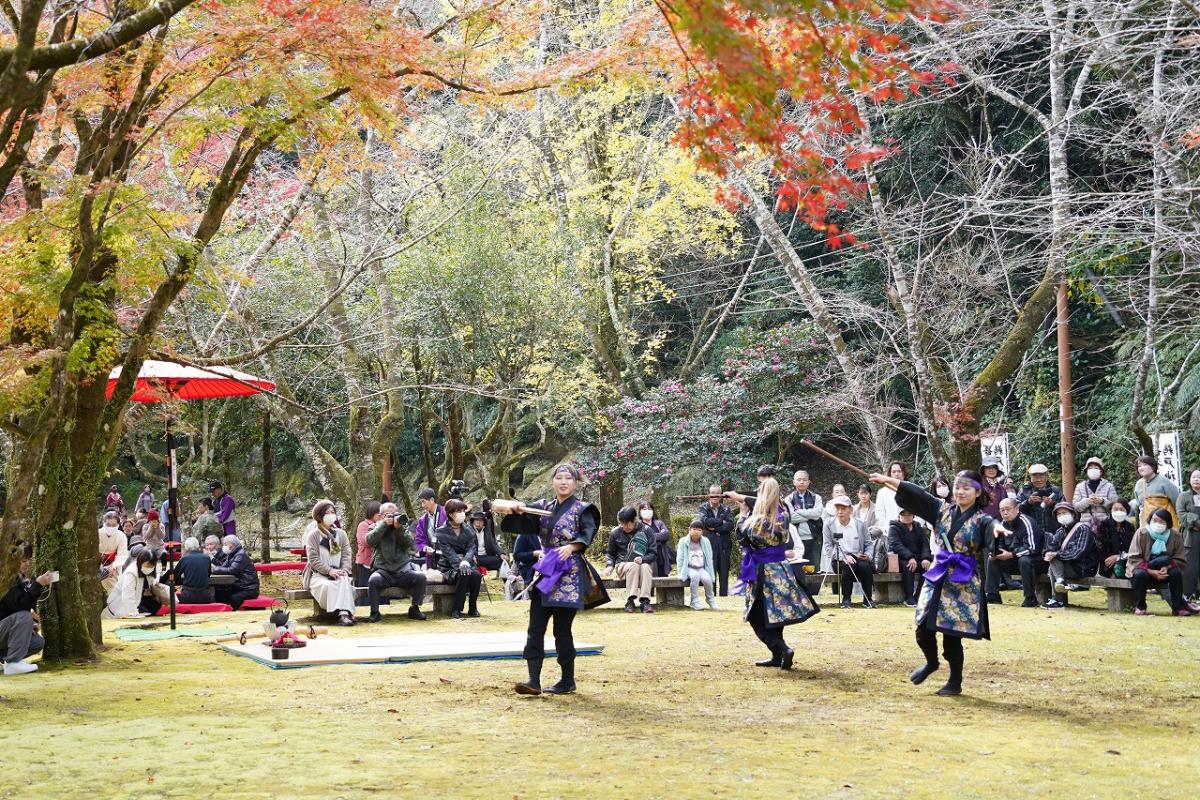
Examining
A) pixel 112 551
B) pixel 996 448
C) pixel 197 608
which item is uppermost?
pixel 996 448

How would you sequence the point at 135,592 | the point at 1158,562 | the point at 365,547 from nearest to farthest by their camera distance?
the point at 1158,562 < the point at 365,547 < the point at 135,592

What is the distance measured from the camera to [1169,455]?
1370 centimetres

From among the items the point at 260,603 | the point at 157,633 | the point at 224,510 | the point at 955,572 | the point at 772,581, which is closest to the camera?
the point at 955,572

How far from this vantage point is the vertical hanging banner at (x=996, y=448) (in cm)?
1483

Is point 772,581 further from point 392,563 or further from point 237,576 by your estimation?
point 237,576

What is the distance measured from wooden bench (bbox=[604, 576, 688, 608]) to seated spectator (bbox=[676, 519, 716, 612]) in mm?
122

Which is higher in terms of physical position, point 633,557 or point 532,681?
point 633,557

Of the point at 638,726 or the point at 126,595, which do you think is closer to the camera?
the point at 638,726

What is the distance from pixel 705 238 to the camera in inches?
844

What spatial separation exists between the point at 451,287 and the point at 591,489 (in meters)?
5.39

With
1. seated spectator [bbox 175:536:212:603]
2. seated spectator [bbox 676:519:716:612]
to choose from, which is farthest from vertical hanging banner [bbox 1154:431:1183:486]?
seated spectator [bbox 175:536:212:603]

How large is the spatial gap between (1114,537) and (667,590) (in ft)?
16.9

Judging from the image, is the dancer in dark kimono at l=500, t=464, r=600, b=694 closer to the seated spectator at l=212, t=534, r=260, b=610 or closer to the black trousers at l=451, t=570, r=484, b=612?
the black trousers at l=451, t=570, r=484, b=612

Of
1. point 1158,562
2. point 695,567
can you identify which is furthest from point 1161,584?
point 695,567
